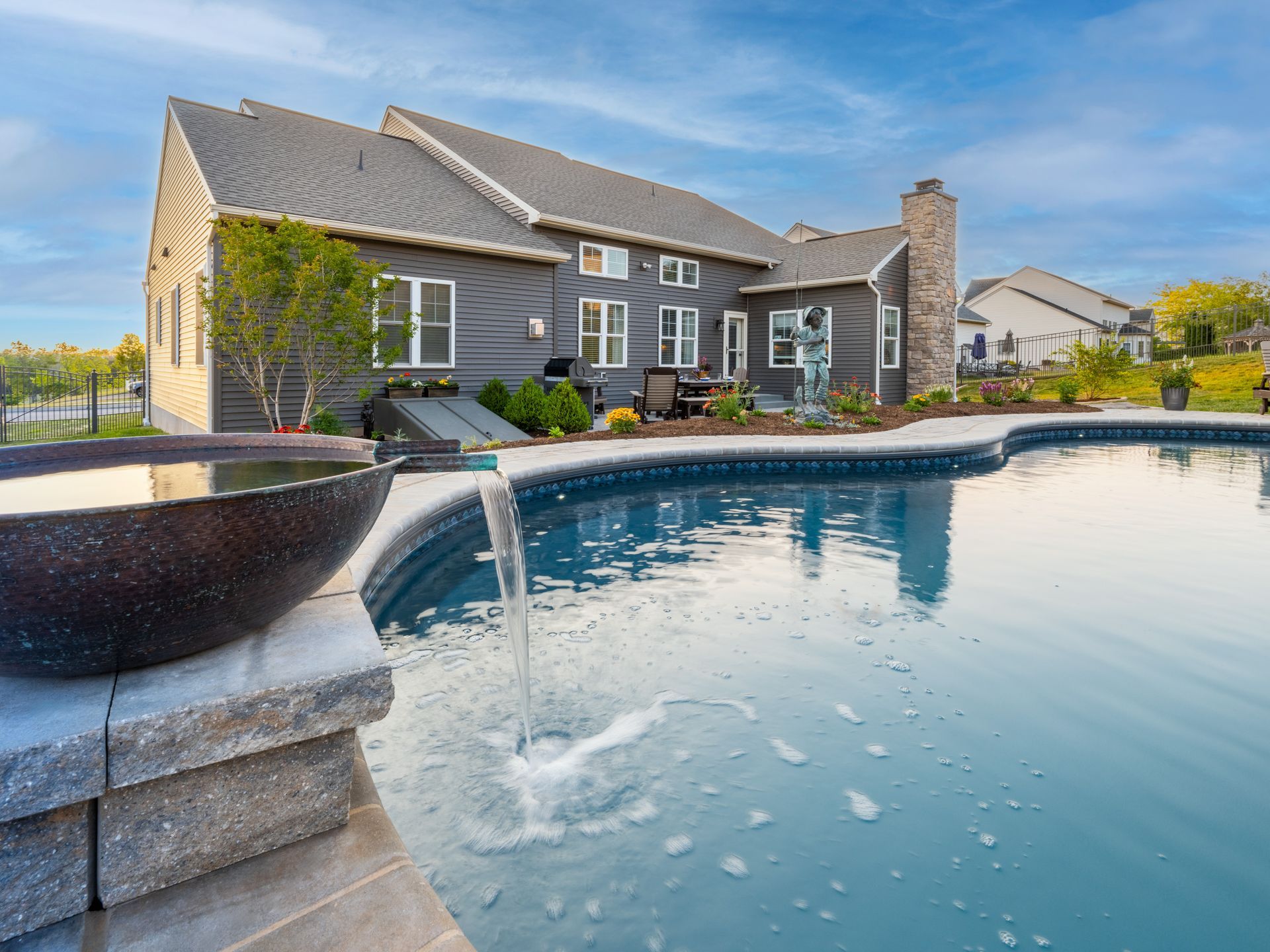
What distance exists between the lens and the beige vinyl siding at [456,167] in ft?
43.6

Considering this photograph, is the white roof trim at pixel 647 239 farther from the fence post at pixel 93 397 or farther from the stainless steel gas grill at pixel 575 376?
the fence post at pixel 93 397

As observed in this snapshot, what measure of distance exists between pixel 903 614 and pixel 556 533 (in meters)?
3.04

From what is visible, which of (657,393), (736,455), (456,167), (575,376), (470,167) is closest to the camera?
(736,455)

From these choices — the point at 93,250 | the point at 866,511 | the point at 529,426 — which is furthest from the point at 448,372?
the point at 93,250

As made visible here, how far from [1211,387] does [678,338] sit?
15508 millimetres

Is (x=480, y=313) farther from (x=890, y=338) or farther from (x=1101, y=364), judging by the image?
(x=1101, y=364)

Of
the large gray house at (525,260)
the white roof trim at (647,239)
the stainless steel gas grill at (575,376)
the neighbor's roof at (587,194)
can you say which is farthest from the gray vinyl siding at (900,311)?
the stainless steel gas grill at (575,376)

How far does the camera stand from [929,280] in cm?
1697

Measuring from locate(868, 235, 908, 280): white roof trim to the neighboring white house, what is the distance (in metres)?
19.3

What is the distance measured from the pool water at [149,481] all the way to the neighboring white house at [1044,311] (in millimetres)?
36552

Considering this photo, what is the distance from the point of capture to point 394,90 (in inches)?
687

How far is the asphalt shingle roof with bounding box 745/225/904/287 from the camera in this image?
1650 cm

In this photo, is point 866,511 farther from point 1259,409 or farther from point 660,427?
point 1259,409

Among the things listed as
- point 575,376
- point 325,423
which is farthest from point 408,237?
point 575,376
